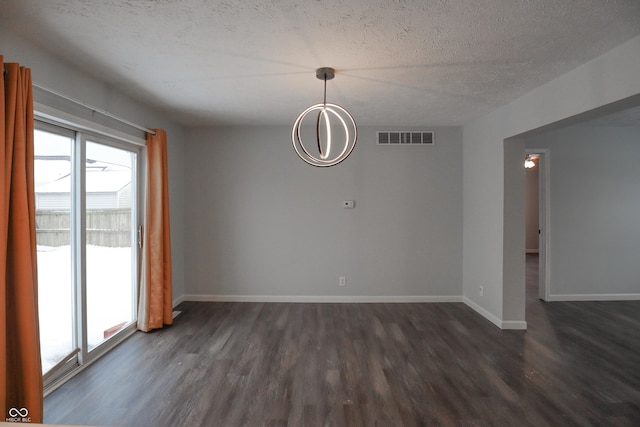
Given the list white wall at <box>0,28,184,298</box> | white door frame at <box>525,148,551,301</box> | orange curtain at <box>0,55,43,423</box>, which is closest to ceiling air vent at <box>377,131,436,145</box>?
white door frame at <box>525,148,551,301</box>

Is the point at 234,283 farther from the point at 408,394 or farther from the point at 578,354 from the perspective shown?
the point at 578,354

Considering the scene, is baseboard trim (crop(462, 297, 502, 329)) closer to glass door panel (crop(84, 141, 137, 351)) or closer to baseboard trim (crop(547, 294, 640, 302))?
baseboard trim (crop(547, 294, 640, 302))

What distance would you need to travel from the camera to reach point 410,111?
3.70 m

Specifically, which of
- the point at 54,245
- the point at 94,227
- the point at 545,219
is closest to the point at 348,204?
the point at 545,219

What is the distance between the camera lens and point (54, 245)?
2.43m

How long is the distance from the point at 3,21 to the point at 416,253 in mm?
4462

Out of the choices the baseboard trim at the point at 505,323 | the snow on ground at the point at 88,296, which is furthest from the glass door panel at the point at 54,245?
the baseboard trim at the point at 505,323

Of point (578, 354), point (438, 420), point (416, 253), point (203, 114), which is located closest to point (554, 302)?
point (578, 354)

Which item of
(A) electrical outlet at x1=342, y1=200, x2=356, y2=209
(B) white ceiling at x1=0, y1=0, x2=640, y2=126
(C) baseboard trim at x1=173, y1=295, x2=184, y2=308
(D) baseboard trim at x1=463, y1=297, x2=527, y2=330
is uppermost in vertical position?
(B) white ceiling at x1=0, y1=0, x2=640, y2=126

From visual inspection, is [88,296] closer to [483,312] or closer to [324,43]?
[324,43]

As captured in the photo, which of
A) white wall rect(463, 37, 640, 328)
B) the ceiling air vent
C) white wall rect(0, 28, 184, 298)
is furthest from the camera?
the ceiling air vent

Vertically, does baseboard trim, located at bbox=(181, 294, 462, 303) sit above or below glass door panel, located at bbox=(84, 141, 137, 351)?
below

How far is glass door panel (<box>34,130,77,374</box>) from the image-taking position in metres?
2.31

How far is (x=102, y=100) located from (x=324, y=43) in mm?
2084
